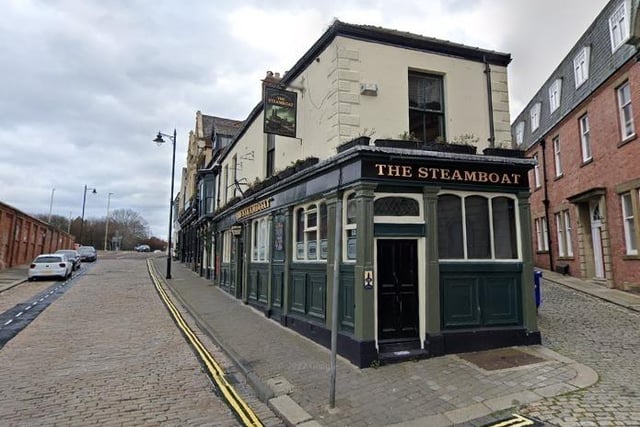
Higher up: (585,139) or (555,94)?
(555,94)

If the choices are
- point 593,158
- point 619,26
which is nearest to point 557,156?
point 593,158

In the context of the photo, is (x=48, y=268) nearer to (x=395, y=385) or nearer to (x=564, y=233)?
(x=395, y=385)

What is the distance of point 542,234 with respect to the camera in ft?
75.2

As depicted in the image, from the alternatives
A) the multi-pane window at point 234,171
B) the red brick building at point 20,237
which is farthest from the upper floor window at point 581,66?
the red brick building at point 20,237

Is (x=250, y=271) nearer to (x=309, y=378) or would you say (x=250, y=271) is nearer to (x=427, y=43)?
(x=309, y=378)

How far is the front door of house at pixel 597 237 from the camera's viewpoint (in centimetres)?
1717

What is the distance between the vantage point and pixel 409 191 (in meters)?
8.30

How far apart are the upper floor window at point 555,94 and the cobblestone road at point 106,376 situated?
2033 cm

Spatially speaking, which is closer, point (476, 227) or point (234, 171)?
point (476, 227)

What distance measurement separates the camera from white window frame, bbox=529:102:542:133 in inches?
934

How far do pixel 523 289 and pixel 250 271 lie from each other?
28.4 feet

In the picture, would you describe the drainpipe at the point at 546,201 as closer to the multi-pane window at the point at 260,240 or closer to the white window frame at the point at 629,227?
the white window frame at the point at 629,227

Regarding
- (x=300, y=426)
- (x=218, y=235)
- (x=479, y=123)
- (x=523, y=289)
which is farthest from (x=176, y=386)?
(x=218, y=235)

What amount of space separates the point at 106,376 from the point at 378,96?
7495mm
